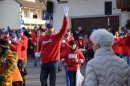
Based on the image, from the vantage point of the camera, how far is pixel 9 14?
48219 millimetres

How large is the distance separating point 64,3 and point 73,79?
14.6m

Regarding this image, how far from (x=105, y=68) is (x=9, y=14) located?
45.2 m

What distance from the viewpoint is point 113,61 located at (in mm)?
4156

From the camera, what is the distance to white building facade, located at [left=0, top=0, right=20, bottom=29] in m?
47.8

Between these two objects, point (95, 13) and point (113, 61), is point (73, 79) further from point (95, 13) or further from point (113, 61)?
point (95, 13)

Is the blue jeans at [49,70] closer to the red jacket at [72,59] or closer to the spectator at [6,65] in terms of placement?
the red jacket at [72,59]

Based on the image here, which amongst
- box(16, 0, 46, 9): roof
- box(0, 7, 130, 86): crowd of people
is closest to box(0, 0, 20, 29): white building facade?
box(16, 0, 46, 9): roof

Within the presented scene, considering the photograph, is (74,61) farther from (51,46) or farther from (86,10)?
(86,10)

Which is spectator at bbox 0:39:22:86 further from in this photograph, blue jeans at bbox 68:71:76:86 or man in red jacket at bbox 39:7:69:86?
blue jeans at bbox 68:71:76:86

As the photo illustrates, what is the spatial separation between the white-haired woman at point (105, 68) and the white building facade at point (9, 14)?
145 ft

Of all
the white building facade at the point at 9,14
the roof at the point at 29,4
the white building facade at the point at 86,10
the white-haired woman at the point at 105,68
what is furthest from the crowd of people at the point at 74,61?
the roof at the point at 29,4

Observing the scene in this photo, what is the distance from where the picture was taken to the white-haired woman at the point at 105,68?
4.07 metres

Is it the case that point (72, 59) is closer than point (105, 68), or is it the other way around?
point (105, 68)

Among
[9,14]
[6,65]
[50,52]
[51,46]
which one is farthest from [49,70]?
[9,14]
